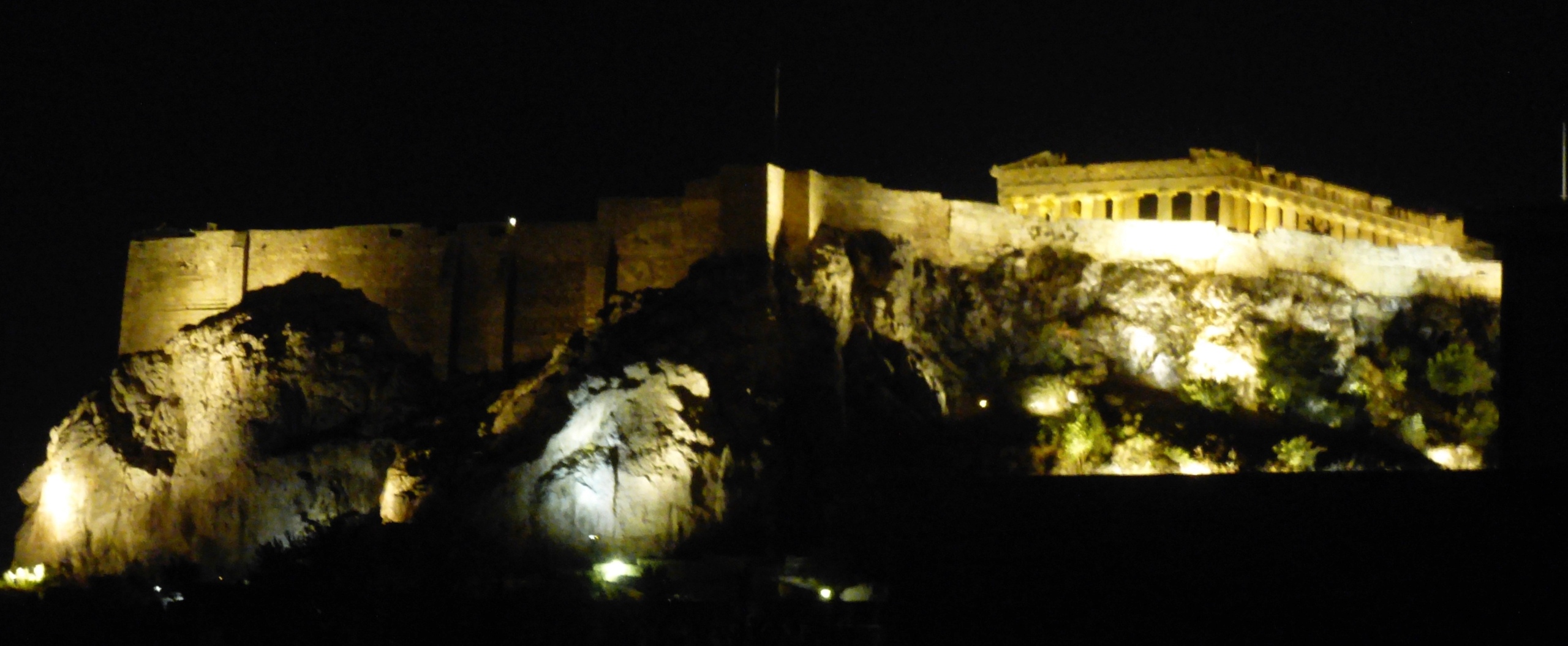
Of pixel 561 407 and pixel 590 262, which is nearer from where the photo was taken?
pixel 561 407

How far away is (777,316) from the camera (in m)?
32.4

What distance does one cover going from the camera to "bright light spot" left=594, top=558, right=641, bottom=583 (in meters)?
26.6

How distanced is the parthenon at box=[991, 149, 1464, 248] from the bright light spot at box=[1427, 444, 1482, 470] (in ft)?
31.4

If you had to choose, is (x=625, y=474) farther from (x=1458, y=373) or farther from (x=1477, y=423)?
(x=1458, y=373)

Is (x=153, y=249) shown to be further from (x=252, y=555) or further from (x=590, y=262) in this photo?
(x=590, y=262)

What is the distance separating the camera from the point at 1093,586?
517 inches

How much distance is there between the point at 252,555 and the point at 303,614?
17.2 meters

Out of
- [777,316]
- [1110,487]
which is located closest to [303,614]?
[1110,487]

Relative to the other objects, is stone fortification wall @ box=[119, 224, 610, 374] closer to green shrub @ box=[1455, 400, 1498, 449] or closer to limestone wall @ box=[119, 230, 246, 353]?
limestone wall @ box=[119, 230, 246, 353]

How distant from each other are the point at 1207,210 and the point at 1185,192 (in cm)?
101

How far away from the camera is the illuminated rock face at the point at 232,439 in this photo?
116 ft

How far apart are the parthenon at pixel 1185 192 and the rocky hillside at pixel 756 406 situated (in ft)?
18.1

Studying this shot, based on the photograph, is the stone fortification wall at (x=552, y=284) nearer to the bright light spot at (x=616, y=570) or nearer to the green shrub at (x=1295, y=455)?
the bright light spot at (x=616, y=570)

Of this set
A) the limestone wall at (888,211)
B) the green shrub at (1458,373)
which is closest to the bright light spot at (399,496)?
the limestone wall at (888,211)
